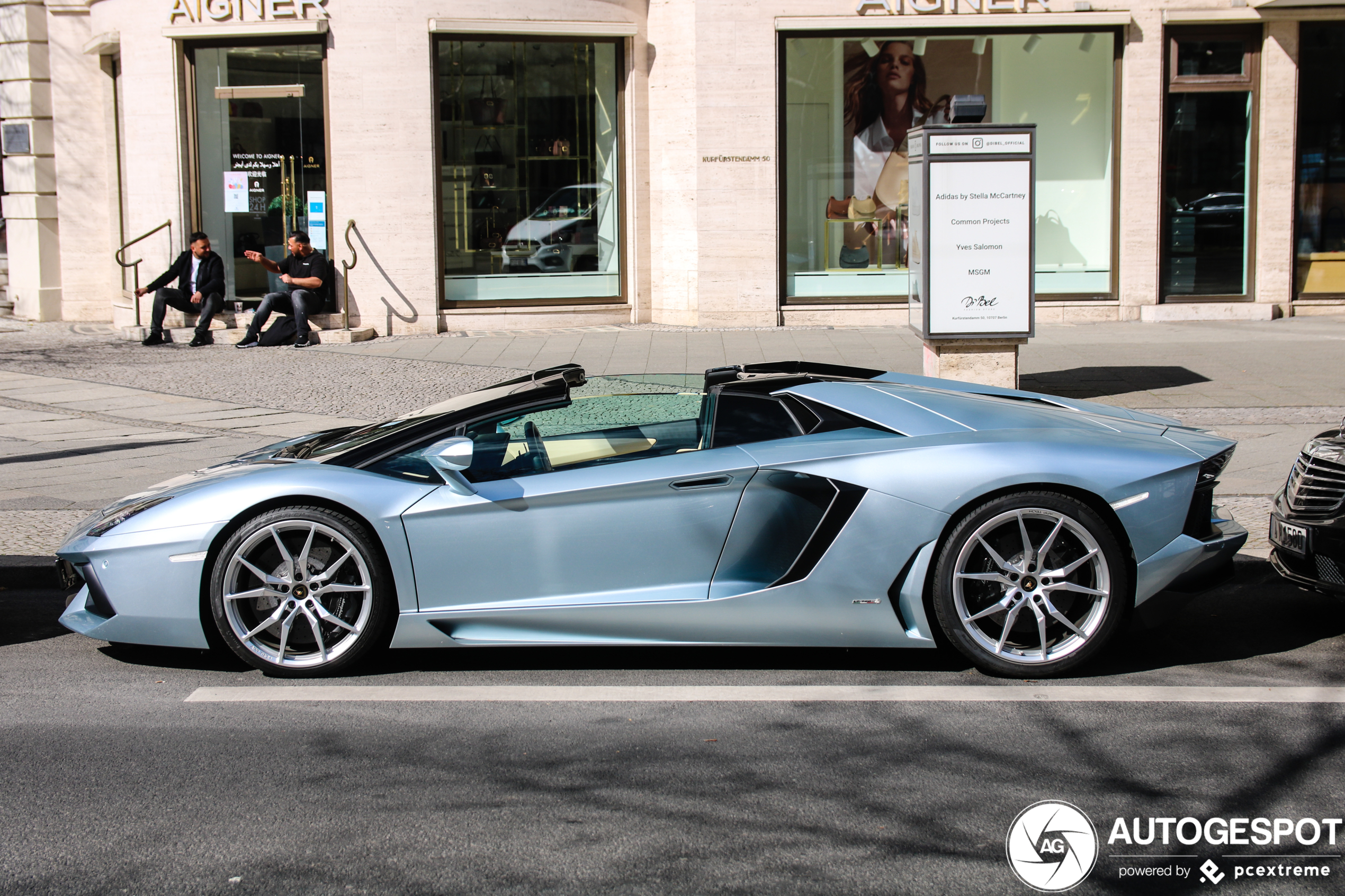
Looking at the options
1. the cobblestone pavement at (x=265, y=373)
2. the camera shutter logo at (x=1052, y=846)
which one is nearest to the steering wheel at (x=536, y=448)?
the camera shutter logo at (x=1052, y=846)

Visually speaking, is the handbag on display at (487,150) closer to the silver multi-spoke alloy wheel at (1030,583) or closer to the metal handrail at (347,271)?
the metal handrail at (347,271)

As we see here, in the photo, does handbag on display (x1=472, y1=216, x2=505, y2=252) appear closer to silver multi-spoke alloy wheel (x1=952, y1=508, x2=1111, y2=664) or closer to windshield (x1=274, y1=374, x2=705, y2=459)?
windshield (x1=274, y1=374, x2=705, y2=459)

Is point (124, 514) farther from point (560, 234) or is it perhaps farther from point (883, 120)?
point (883, 120)

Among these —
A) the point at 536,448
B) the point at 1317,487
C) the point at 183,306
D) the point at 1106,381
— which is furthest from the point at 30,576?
the point at 183,306

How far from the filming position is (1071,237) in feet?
59.0

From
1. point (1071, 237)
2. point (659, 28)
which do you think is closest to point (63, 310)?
point (659, 28)

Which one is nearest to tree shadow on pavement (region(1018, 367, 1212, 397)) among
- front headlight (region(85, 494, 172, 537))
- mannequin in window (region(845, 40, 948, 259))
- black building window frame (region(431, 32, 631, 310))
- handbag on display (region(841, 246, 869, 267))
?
handbag on display (region(841, 246, 869, 267))

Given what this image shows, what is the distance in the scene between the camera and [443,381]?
1305 cm

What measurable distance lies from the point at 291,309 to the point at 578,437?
1267 centimetres

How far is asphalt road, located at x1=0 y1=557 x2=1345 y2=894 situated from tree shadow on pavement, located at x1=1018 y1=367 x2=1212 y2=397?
21.9 ft

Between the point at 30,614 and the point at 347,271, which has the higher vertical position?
the point at 347,271

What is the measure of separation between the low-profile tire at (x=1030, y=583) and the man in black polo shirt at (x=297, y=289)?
13.0 meters

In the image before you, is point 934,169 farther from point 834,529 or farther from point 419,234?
point 419,234

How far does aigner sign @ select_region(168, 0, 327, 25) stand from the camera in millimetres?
16906
